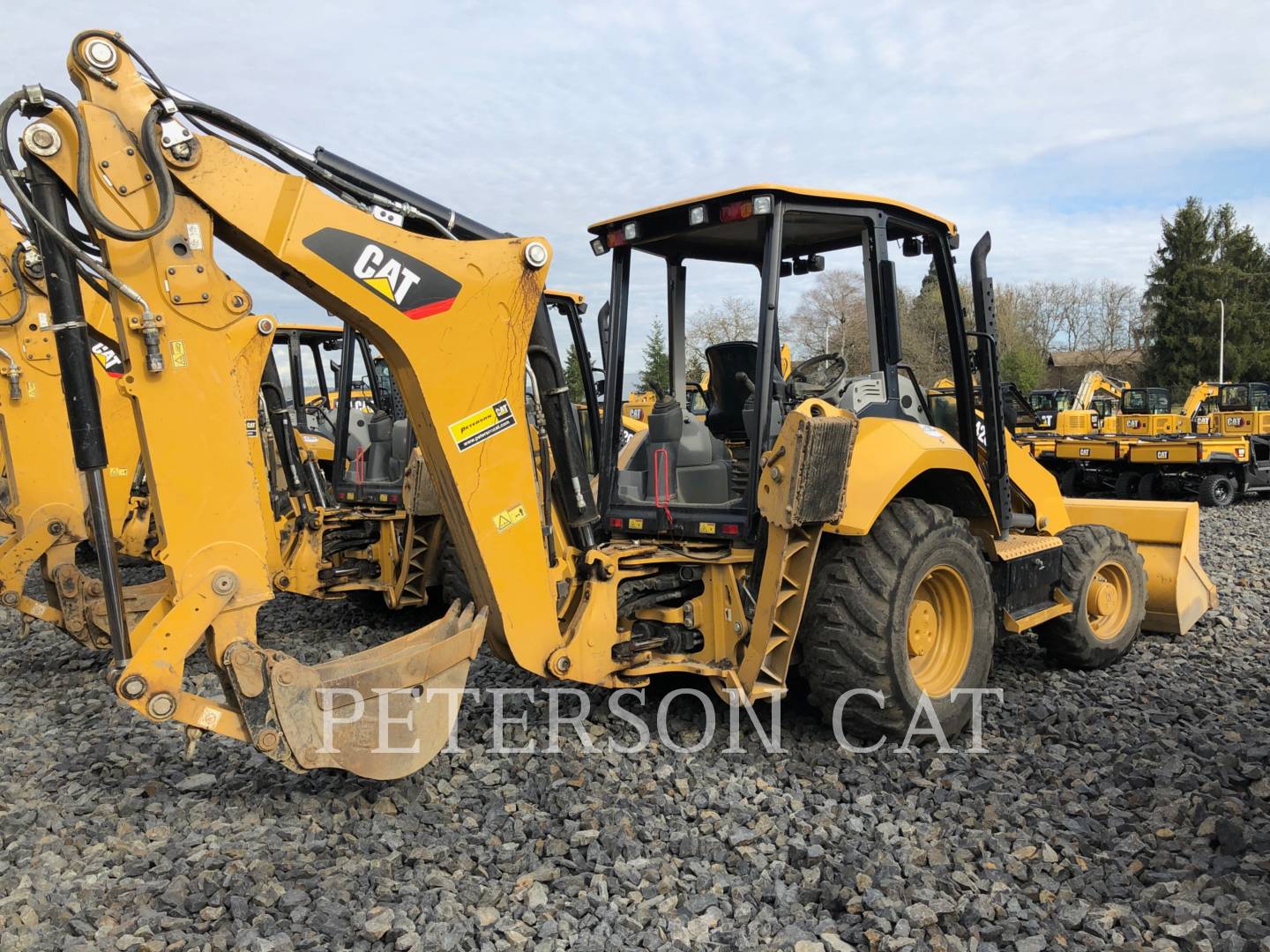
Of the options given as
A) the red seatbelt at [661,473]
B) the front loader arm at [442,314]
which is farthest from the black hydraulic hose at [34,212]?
the red seatbelt at [661,473]

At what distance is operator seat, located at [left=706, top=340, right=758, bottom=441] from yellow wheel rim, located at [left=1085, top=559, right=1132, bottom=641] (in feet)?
8.05

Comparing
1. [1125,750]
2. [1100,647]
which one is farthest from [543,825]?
[1100,647]

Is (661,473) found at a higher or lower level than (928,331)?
lower

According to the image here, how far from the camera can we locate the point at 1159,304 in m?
45.1

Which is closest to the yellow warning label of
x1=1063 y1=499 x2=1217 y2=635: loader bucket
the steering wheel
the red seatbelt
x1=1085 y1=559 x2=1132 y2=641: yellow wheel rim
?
the red seatbelt

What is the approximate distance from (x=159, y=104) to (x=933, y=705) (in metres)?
3.90

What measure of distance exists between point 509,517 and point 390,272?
1.02 metres

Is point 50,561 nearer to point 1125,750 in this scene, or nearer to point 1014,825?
point 1014,825

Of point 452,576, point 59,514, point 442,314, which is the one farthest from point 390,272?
point 59,514

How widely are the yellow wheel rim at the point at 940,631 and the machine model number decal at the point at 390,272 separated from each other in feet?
8.58

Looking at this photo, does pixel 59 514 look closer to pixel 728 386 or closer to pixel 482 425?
pixel 482 425

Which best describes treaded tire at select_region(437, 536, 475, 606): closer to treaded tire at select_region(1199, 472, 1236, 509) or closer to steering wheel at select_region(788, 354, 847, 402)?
steering wheel at select_region(788, 354, 847, 402)

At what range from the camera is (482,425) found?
11.7 ft

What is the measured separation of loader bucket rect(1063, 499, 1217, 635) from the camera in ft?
20.4
